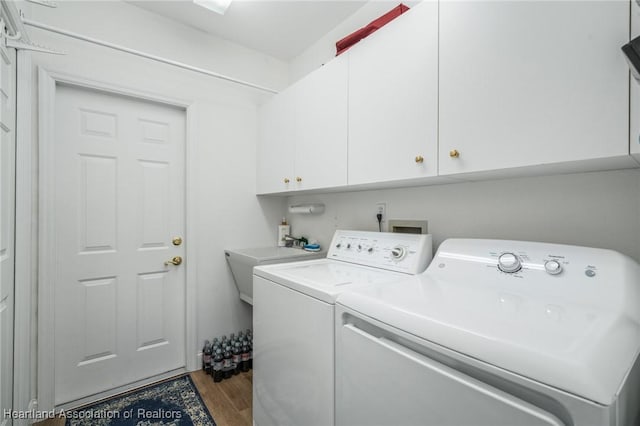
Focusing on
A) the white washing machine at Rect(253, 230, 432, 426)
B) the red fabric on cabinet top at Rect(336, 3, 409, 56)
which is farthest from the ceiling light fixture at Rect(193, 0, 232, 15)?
the white washing machine at Rect(253, 230, 432, 426)

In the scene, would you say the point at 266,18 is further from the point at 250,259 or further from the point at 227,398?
the point at 227,398

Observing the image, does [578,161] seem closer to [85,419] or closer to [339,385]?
[339,385]

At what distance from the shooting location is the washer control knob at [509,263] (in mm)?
1069

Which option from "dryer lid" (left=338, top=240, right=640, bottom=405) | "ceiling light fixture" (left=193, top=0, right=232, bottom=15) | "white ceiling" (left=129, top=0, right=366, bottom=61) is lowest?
"dryer lid" (left=338, top=240, right=640, bottom=405)

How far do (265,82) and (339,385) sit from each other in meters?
2.56

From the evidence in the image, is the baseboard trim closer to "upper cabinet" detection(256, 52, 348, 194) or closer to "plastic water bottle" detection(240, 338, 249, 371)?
"plastic water bottle" detection(240, 338, 249, 371)


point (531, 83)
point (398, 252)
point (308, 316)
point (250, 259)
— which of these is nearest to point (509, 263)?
point (398, 252)

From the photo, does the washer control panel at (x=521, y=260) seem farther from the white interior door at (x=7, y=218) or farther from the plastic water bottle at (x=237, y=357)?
the white interior door at (x=7, y=218)

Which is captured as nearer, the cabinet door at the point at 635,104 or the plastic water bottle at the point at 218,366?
the cabinet door at the point at 635,104

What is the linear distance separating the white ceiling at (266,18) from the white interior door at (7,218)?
1.00 m

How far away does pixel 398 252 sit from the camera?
1.49 m

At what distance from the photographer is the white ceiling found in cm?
206

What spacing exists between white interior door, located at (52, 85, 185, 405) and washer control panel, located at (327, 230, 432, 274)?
1.38 meters

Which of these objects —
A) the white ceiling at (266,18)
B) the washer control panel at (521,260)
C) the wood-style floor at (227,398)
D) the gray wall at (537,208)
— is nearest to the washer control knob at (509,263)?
the washer control panel at (521,260)
